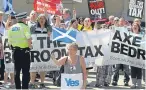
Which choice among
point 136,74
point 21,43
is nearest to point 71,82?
point 21,43

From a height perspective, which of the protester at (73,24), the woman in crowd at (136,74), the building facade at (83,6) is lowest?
the woman in crowd at (136,74)

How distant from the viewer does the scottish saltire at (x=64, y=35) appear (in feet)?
34.1

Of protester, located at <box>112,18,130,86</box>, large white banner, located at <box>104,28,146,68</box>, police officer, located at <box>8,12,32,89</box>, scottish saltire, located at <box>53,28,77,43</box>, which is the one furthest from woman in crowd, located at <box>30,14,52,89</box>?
protester, located at <box>112,18,130,86</box>

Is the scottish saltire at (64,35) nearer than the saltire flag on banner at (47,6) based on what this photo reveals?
Yes

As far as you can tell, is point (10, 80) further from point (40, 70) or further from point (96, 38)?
point (96, 38)

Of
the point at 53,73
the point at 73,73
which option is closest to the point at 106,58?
the point at 53,73

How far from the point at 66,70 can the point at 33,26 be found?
3049 mm

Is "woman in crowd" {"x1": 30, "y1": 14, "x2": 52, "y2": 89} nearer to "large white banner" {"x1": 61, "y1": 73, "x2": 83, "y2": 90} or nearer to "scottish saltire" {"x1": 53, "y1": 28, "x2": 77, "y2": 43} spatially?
"scottish saltire" {"x1": 53, "y1": 28, "x2": 77, "y2": 43}

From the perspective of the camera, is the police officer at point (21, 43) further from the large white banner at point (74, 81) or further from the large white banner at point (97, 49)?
the large white banner at point (74, 81)

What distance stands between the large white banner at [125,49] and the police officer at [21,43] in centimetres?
235

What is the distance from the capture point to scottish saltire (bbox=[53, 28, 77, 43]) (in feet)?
34.1

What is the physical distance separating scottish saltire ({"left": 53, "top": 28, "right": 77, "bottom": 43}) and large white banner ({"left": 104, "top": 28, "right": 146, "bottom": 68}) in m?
0.99

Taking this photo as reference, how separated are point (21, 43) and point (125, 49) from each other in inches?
116

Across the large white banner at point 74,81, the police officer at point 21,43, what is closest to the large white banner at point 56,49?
the police officer at point 21,43
